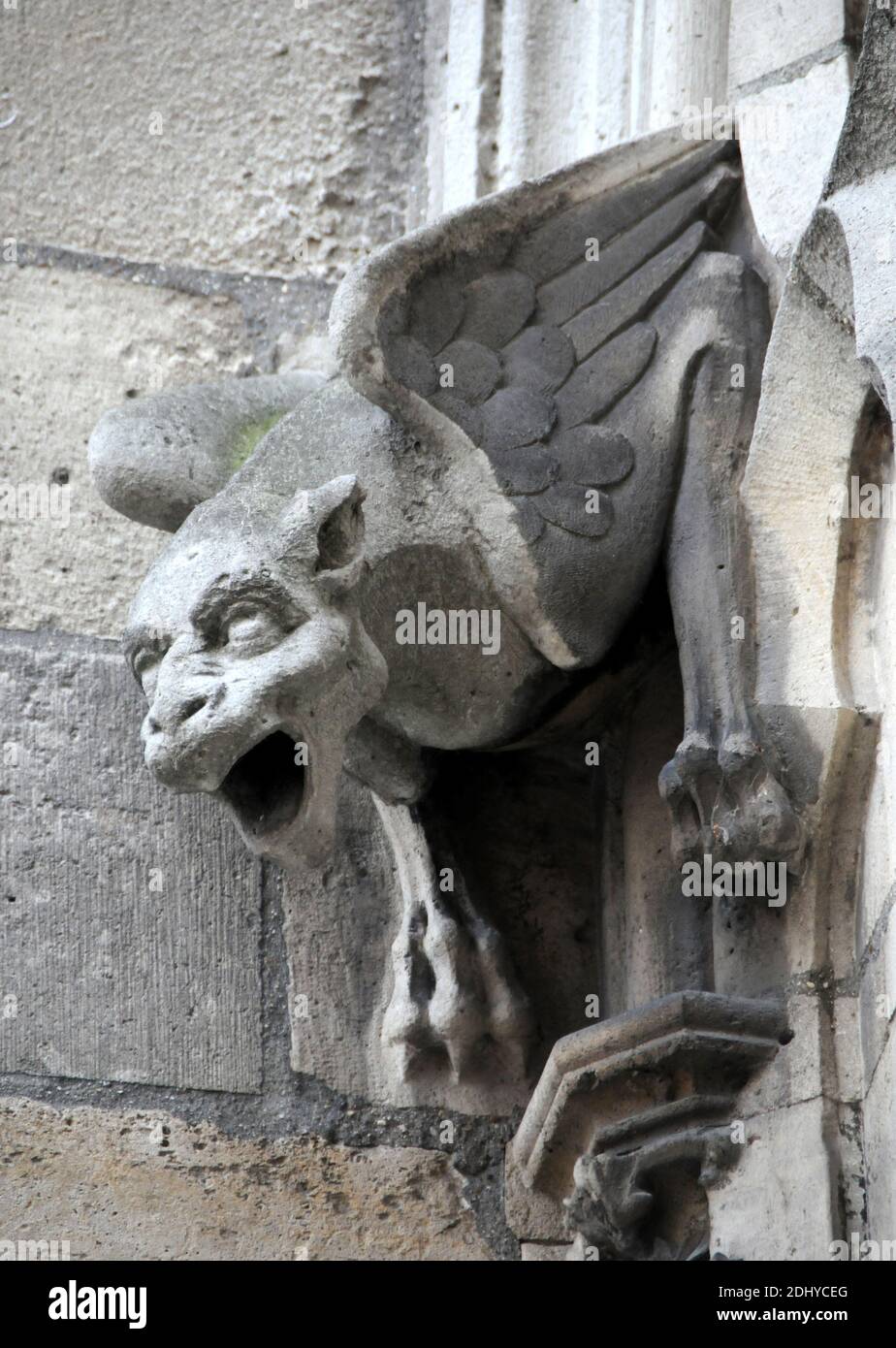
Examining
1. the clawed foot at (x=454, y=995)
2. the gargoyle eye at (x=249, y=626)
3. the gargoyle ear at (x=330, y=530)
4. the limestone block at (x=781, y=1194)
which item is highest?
the gargoyle ear at (x=330, y=530)

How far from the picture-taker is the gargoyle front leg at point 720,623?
8.62 ft

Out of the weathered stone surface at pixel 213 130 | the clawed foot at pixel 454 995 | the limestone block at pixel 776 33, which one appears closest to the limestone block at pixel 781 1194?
the clawed foot at pixel 454 995

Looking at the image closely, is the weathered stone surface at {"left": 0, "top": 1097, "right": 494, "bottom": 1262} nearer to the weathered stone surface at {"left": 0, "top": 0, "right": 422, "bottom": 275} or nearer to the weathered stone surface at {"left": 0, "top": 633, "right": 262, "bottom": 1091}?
the weathered stone surface at {"left": 0, "top": 633, "right": 262, "bottom": 1091}

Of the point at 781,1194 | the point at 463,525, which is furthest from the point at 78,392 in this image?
the point at 781,1194

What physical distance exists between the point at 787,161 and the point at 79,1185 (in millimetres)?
1407

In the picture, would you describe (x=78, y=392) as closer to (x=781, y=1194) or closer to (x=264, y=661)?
(x=264, y=661)

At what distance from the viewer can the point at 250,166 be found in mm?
3480

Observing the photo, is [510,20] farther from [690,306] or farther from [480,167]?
[690,306]

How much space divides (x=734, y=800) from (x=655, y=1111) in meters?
0.33

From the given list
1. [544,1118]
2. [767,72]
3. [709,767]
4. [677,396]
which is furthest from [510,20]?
[544,1118]

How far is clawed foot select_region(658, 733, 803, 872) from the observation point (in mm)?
2609

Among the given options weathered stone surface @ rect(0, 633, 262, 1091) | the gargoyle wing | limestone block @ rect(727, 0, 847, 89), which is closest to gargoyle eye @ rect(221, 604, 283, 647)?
the gargoyle wing

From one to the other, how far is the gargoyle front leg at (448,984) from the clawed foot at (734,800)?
38cm

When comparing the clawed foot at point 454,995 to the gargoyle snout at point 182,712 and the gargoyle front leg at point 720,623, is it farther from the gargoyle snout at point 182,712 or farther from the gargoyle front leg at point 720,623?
the gargoyle snout at point 182,712
